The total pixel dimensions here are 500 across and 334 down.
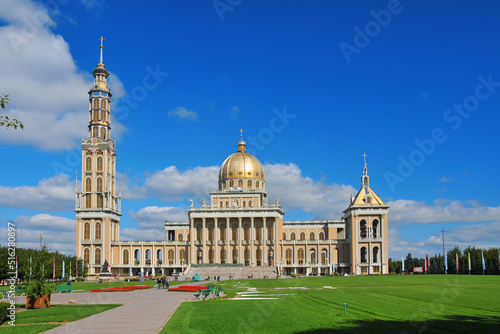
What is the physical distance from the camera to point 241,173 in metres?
130

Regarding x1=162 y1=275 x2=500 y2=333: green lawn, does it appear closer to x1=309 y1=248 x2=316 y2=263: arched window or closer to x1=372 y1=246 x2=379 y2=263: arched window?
x1=372 y1=246 x2=379 y2=263: arched window

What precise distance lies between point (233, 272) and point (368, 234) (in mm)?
31997

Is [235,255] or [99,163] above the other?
[99,163]

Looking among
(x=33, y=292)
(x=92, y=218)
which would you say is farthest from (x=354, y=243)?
(x=33, y=292)

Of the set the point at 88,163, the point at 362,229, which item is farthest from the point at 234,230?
the point at 88,163

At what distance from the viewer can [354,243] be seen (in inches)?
4584

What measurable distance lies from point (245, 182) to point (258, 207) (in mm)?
10071

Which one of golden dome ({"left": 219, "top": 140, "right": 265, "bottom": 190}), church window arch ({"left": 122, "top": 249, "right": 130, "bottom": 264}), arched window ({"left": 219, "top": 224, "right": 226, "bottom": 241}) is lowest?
church window arch ({"left": 122, "top": 249, "right": 130, "bottom": 264})

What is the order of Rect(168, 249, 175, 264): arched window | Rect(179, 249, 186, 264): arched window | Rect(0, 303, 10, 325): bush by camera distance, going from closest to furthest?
1. Rect(0, 303, 10, 325): bush
2. Rect(179, 249, 186, 264): arched window
3. Rect(168, 249, 175, 264): arched window

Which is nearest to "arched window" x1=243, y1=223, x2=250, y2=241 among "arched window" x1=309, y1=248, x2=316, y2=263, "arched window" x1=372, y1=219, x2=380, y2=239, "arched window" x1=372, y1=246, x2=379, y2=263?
"arched window" x1=309, y1=248, x2=316, y2=263

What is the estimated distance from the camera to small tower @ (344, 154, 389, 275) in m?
115

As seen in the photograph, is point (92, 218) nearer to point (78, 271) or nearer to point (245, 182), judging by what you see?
point (78, 271)

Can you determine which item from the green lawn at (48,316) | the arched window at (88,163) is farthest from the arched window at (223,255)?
the green lawn at (48,316)

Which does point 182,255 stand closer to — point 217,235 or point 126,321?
point 217,235
